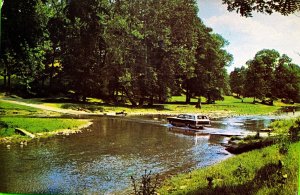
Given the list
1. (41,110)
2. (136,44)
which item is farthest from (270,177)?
(41,110)

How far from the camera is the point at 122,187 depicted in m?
7.51

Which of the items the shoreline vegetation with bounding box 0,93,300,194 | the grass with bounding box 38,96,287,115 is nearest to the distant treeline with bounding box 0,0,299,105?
the grass with bounding box 38,96,287,115

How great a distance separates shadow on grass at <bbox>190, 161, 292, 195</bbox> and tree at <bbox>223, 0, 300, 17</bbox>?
242cm

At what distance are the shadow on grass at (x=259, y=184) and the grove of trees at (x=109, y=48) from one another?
2567mm

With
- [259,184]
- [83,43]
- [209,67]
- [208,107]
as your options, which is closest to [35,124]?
[83,43]

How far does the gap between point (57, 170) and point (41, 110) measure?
25.0 feet

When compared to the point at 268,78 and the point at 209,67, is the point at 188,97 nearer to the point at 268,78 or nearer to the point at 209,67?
the point at 209,67

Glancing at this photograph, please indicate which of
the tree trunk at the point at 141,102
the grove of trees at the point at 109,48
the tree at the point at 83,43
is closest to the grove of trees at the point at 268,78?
the grove of trees at the point at 109,48

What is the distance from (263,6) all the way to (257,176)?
8.91 ft

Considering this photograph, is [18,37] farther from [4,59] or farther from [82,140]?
[82,140]

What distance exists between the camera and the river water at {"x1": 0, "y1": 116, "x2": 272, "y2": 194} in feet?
25.5

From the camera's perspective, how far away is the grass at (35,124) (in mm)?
12230

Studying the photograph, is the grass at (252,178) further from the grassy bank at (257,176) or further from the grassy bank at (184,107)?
the grassy bank at (184,107)

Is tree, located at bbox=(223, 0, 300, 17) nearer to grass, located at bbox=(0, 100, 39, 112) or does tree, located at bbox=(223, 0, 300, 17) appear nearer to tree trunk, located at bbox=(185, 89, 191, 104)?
tree trunk, located at bbox=(185, 89, 191, 104)
